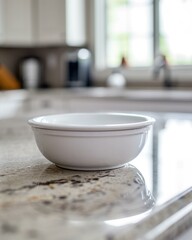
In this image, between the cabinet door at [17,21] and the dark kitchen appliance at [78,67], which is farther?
the dark kitchen appliance at [78,67]

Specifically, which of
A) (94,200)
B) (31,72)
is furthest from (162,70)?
(94,200)

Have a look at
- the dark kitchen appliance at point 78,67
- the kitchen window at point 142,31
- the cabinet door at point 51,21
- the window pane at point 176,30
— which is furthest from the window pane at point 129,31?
the cabinet door at point 51,21

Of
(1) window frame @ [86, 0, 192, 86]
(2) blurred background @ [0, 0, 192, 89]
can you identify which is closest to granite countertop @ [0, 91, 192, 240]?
(2) blurred background @ [0, 0, 192, 89]

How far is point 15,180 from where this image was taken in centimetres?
74

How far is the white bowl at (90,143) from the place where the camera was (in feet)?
2.41

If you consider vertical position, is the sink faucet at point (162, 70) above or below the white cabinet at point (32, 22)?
below

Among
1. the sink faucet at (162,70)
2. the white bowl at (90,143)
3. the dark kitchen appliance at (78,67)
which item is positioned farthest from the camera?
the dark kitchen appliance at (78,67)

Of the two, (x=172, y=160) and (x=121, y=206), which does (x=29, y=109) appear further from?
(x=121, y=206)

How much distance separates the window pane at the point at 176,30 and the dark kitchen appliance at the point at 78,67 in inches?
29.0

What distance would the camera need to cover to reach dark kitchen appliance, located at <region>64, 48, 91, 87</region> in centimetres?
425

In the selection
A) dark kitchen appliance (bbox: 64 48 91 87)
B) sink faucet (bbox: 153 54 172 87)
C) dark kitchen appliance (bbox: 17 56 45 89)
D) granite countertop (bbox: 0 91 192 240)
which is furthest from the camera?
dark kitchen appliance (bbox: 17 56 45 89)

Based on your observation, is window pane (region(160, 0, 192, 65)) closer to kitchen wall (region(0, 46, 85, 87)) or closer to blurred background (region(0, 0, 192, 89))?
blurred background (region(0, 0, 192, 89))

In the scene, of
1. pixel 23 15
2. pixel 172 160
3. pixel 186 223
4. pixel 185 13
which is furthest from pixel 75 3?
pixel 186 223

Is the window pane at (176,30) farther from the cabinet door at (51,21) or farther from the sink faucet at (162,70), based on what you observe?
the cabinet door at (51,21)
